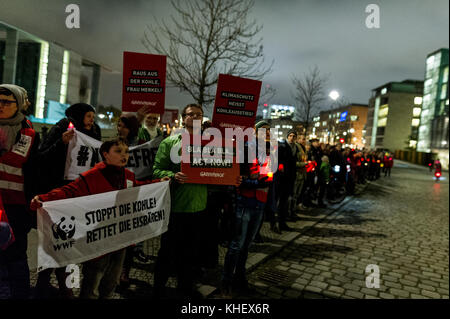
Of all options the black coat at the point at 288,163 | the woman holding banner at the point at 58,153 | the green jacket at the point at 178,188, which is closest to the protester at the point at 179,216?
the green jacket at the point at 178,188

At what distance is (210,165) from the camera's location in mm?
3371

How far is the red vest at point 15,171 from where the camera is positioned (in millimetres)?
2727

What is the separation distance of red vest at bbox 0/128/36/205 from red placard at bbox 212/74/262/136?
6.70 feet

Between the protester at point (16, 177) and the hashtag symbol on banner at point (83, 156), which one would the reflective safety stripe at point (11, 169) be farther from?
the hashtag symbol on banner at point (83, 156)

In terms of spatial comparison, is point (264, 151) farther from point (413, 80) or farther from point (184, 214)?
point (413, 80)

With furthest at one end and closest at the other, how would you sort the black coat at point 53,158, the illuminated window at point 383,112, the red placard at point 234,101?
the illuminated window at point 383,112
the red placard at point 234,101
the black coat at point 53,158

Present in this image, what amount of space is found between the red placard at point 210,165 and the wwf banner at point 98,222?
1.21ft

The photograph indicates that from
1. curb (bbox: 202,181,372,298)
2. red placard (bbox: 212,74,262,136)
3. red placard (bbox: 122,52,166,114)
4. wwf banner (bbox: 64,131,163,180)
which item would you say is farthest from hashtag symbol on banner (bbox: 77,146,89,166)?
curb (bbox: 202,181,372,298)

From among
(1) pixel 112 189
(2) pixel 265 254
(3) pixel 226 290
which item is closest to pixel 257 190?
(3) pixel 226 290

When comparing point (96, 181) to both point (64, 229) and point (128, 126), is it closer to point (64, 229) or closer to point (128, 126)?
point (64, 229)

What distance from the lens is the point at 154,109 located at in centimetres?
466

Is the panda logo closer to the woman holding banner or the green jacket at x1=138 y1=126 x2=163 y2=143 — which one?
the woman holding banner

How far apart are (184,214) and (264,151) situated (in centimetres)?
Answer: 159

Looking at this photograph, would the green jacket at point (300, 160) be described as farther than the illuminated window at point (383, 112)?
No
